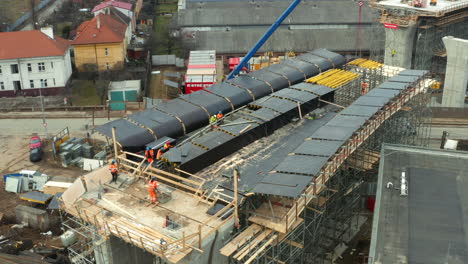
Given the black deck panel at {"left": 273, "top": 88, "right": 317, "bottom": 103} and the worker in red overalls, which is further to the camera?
the black deck panel at {"left": 273, "top": 88, "right": 317, "bottom": 103}

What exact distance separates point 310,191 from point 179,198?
20.0 ft

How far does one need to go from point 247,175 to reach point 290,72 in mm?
17875

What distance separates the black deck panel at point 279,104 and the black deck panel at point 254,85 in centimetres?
411

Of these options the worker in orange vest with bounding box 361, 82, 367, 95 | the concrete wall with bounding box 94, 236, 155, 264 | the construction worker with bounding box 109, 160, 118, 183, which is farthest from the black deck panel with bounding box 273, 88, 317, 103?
the concrete wall with bounding box 94, 236, 155, 264

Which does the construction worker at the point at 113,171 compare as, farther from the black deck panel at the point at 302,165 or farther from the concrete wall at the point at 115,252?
the black deck panel at the point at 302,165

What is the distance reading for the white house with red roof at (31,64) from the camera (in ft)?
180

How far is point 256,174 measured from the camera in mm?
25141

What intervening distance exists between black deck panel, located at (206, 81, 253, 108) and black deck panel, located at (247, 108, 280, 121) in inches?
151

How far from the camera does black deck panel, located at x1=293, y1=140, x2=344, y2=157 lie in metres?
24.0

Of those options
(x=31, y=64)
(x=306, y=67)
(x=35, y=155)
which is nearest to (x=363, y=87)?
(x=306, y=67)

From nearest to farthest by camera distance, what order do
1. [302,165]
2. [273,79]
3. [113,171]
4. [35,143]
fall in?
[302,165], [113,171], [273,79], [35,143]

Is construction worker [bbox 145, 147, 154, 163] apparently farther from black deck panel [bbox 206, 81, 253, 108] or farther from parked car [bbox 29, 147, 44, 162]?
parked car [bbox 29, 147, 44, 162]

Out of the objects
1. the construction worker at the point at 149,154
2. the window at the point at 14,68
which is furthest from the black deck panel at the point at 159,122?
the window at the point at 14,68

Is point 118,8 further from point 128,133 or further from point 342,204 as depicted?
point 342,204
